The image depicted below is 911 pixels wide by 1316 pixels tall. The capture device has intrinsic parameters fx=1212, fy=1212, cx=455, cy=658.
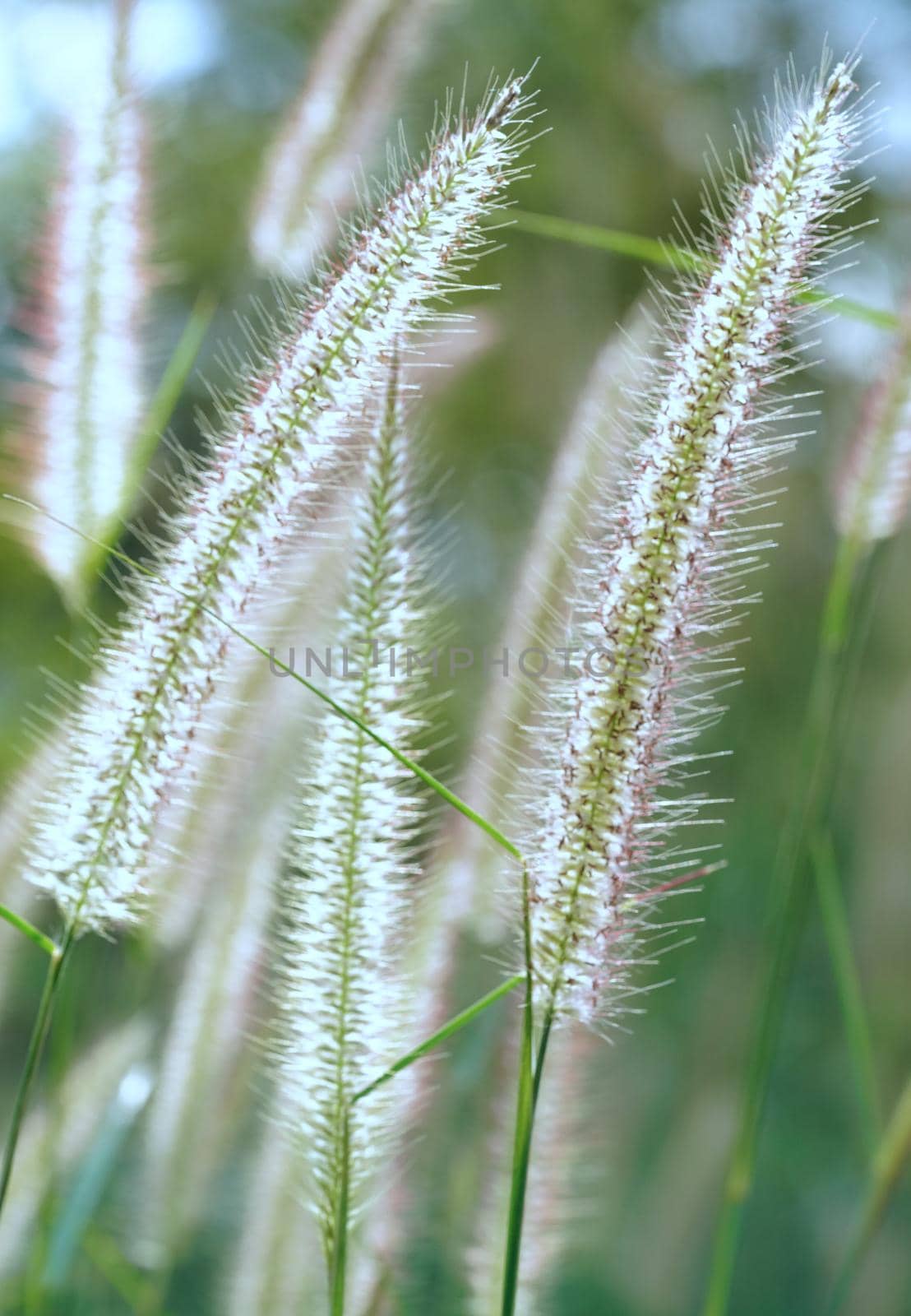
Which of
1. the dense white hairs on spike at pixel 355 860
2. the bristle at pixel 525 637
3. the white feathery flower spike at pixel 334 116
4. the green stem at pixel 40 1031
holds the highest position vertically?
the white feathery flower spike at pixel 334 116

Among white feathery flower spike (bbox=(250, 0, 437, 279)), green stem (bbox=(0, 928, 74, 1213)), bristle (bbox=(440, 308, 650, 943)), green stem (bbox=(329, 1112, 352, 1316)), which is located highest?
white feathery flower spike (bbox=(250, 0, 437, 279))

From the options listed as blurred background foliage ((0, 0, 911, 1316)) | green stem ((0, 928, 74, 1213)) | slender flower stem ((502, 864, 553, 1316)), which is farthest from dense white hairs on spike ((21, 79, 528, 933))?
blurred background foliage ((0, 0, 911, 1316))

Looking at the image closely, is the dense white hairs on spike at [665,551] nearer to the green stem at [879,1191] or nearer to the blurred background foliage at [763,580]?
the green stem at [879,1191]

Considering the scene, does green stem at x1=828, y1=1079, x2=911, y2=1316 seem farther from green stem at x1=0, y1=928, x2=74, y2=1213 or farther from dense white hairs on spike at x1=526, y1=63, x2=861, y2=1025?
green stem at x1=0, y1=928, x2=74, y2=1213

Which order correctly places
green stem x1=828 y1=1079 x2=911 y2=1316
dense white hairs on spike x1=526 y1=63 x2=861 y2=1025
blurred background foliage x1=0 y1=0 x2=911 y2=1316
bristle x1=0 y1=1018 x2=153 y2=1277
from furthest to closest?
blurred background foliage x1=0 y1=0 x2=911 y2=1316 < bristle x1=0 y1=1018 x2=153 y2=1277 < green stem x1=828 y1=1079 x2=911 y2=1316 < dense white hairs on spike x1=526 y1=63 x2=861 y2=1025

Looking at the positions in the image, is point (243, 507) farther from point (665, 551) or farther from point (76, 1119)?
point (76, 1119)

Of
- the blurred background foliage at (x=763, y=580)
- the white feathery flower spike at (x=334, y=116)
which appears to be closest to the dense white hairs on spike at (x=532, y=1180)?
the white feathery flower spike at (x=334, y=116)
